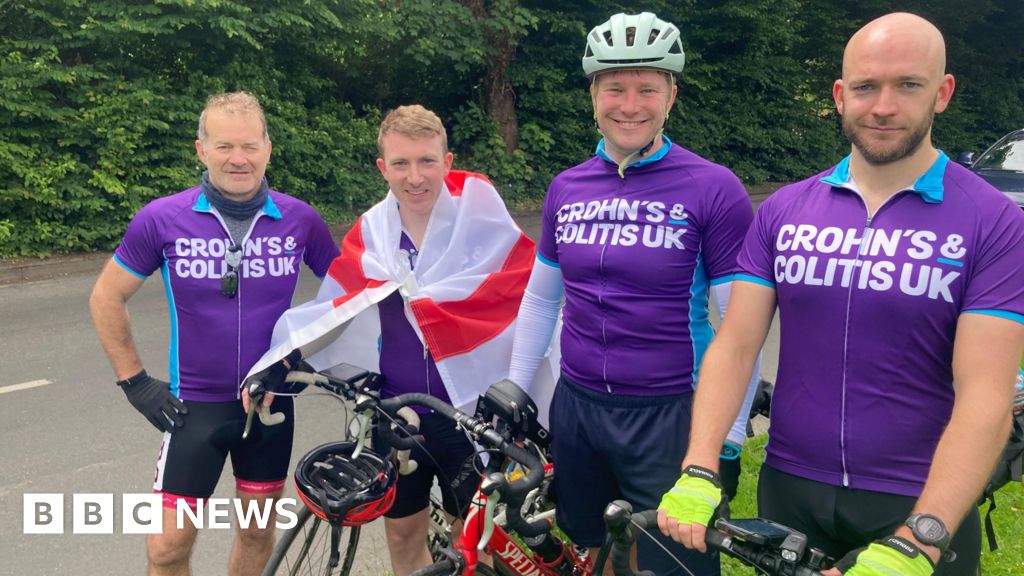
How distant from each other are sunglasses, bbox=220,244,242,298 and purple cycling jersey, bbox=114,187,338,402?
2cm

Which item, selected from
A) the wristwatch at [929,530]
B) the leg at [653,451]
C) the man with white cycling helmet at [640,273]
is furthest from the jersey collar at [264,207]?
the wristwatch at [929,530]

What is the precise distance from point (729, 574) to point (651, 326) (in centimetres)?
167

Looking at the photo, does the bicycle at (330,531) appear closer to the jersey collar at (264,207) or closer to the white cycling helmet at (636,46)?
the jersey collar at (264,207)

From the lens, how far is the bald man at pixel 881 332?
75.0 inches

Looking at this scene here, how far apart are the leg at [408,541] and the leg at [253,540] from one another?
50 cm

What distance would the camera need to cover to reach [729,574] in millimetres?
3727

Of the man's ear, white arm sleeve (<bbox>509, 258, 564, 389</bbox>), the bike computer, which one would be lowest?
the bike computer

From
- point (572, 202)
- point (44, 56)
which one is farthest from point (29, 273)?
point (572, 202)

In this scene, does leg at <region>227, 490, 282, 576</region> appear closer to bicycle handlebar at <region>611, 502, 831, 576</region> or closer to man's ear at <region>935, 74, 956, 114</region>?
bicycle handlebar at <region>611, 502, 831, 576</region>

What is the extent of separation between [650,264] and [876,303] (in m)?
0.74

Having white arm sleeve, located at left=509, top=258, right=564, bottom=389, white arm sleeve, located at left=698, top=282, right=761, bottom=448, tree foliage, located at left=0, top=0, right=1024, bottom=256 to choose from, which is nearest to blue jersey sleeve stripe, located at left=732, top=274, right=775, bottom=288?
white arm sleeve, located at left=698, top=282, right=761, bottom=448

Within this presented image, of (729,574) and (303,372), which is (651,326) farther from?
(729,574)

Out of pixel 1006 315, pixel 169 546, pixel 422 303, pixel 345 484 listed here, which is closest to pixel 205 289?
pixel 422 303

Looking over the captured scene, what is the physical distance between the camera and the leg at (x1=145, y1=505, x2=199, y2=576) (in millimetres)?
3043
